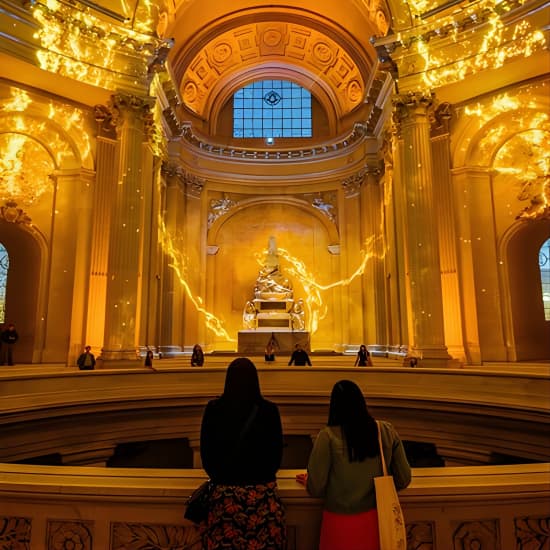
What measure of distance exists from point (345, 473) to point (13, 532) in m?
1.83

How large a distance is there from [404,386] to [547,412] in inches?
100

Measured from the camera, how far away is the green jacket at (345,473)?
217cm

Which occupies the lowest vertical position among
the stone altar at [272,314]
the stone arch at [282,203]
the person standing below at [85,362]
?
the person standing below at [85,362]

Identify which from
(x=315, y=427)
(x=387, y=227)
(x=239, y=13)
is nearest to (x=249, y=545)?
(x=315, y=427)

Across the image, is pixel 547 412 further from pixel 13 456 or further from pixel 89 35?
pixel 89 35

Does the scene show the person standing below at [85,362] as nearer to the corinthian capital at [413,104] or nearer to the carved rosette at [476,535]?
the carved rosette at [476,535]

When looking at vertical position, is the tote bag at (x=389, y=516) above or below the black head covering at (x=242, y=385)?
below

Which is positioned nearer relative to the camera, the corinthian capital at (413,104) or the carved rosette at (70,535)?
the carved rosette at (70,535)

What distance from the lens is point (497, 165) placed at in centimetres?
1270

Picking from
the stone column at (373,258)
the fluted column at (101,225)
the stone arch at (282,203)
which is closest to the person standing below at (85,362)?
the fluted column at (101,225)

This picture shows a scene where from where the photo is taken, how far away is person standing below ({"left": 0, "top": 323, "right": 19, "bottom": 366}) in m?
11.1

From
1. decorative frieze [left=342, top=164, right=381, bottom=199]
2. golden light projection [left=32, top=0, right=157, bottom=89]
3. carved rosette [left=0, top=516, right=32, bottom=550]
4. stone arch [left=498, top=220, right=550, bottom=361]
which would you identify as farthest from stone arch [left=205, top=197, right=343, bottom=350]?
carved rosette [left=0, top=516, right=32, bottom=550]

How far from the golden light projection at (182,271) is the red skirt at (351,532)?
15122mm

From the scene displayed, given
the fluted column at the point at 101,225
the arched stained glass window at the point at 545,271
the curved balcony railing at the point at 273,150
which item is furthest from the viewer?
the curved balcony railing at the point at 273,150
